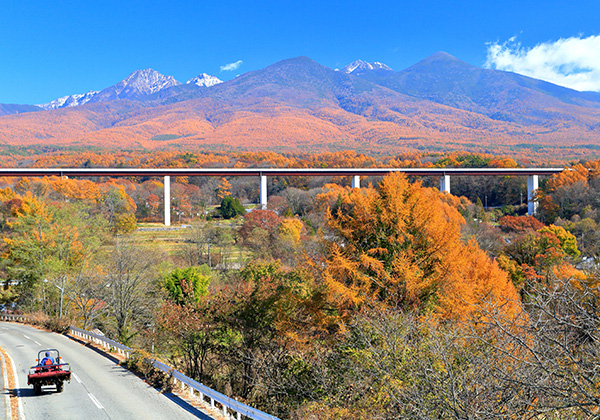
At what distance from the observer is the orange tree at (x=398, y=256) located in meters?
16.8

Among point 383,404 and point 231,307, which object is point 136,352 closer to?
point 231,307

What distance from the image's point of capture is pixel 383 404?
A: 10.2 metres

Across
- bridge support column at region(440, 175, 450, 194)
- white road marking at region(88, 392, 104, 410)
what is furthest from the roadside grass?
bridge support column at region(440, 175, 450, 194)

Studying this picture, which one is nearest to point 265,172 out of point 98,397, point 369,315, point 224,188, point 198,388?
point 224,188

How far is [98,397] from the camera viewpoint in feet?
44.5

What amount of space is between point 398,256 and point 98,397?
976cm

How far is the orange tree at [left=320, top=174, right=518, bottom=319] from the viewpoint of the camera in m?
16.8

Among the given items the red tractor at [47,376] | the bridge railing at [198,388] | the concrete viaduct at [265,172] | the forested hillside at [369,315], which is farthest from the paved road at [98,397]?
the concrete viaduct at [265,172]

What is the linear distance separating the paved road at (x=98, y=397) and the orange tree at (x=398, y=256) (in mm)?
6218

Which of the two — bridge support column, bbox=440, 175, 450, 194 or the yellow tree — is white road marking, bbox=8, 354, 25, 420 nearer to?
bridge support column, bbox=440, 175, 450, 194

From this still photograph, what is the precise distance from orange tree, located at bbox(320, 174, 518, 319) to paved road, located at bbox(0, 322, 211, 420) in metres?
6.22

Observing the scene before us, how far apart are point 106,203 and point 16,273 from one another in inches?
1736

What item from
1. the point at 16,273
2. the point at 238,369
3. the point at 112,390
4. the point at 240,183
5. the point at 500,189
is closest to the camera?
the point at 112,390

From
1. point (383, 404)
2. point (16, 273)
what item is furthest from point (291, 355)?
point (16, 273)
